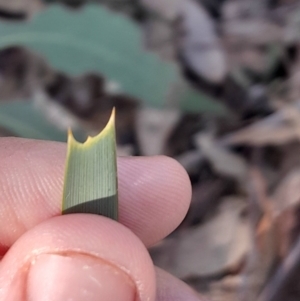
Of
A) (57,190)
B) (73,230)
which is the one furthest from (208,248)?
(73,230)

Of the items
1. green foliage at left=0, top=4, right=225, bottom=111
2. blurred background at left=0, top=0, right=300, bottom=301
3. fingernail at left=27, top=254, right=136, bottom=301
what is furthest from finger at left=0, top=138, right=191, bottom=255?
green foliage at left=0, top=4, right=225, bottom=111

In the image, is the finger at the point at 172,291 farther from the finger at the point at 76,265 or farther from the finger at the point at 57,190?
the finger at the point at 76,265

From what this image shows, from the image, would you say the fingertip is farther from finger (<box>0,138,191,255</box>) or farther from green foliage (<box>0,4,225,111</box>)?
green foliage (<box>0,4,225,111</box>)

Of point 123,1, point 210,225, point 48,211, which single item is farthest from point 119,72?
point 48,211

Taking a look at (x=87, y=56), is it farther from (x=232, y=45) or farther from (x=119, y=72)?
(x=232, y=45)

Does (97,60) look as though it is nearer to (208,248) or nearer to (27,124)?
(27,124)
